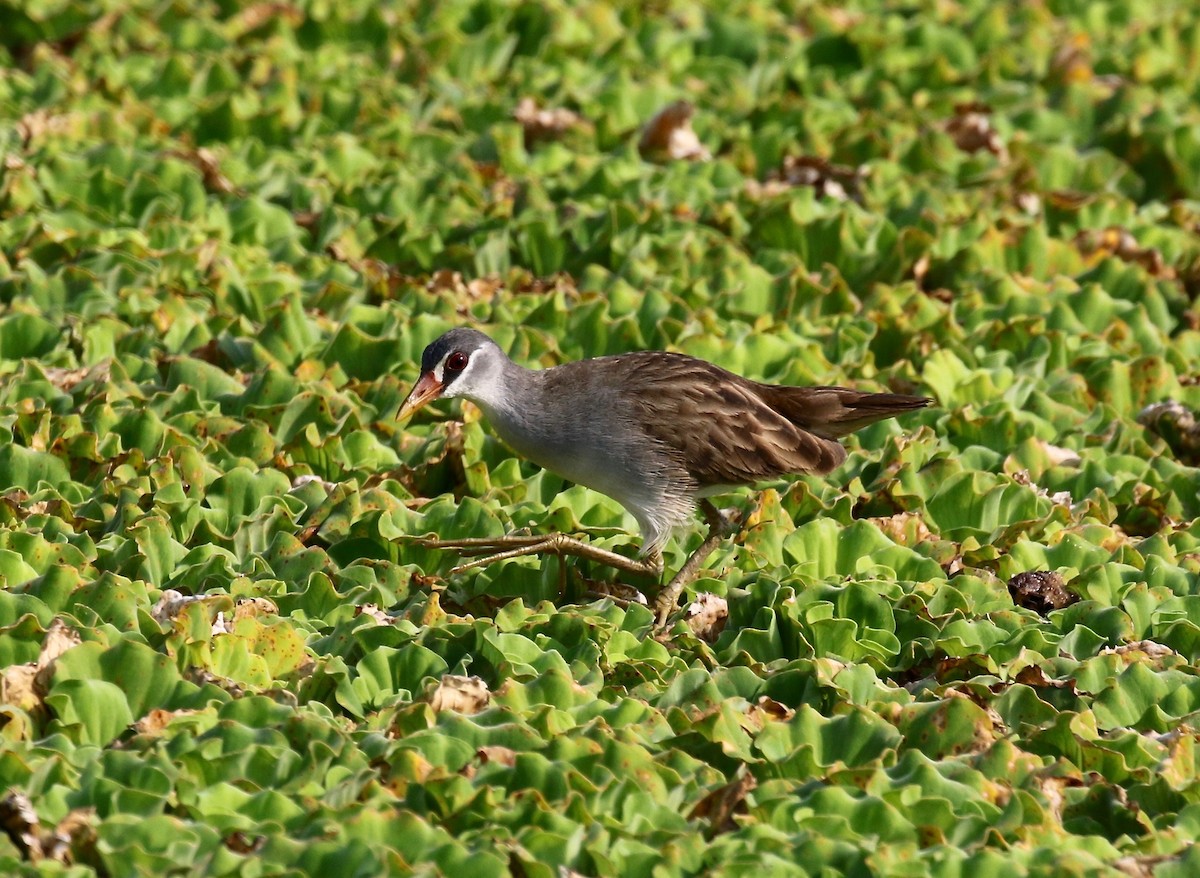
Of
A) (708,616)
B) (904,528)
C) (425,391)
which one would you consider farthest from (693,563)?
(425,391)

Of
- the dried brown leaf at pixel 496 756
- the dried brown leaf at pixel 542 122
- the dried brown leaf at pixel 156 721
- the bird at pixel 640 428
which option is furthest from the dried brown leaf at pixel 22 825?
the dried brown leaf at pixel 542 122

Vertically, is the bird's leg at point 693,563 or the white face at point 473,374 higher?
the white face at point 473,374

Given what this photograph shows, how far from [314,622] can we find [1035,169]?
5.07 m

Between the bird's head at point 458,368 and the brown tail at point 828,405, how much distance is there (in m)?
0.94

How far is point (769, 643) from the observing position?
556 centimetres

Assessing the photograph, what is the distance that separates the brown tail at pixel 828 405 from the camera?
6484mm

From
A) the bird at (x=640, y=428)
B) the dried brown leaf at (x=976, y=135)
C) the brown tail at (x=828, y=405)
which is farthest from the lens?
the dried brown leaf at (x=976, y=135)

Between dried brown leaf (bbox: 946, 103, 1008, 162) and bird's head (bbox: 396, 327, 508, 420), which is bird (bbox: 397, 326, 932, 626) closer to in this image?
bird's head (bbox: 396, 327, 508, 420)

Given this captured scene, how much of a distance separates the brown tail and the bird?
17 mm

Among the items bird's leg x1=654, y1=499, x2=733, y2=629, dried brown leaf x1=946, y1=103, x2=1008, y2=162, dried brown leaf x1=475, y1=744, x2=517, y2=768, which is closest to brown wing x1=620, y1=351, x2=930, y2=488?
bird's leg x1=654, y1=499, x2=733, y2=629

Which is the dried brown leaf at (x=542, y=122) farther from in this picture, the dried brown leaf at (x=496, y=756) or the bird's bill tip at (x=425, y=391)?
the dried brown leaf at (x=496, y=756)

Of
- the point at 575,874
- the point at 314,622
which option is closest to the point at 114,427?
the point at 314,622

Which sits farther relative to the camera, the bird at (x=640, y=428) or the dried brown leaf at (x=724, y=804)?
the bird at (x=640, y=428)

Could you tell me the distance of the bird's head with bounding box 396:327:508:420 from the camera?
248 inches
